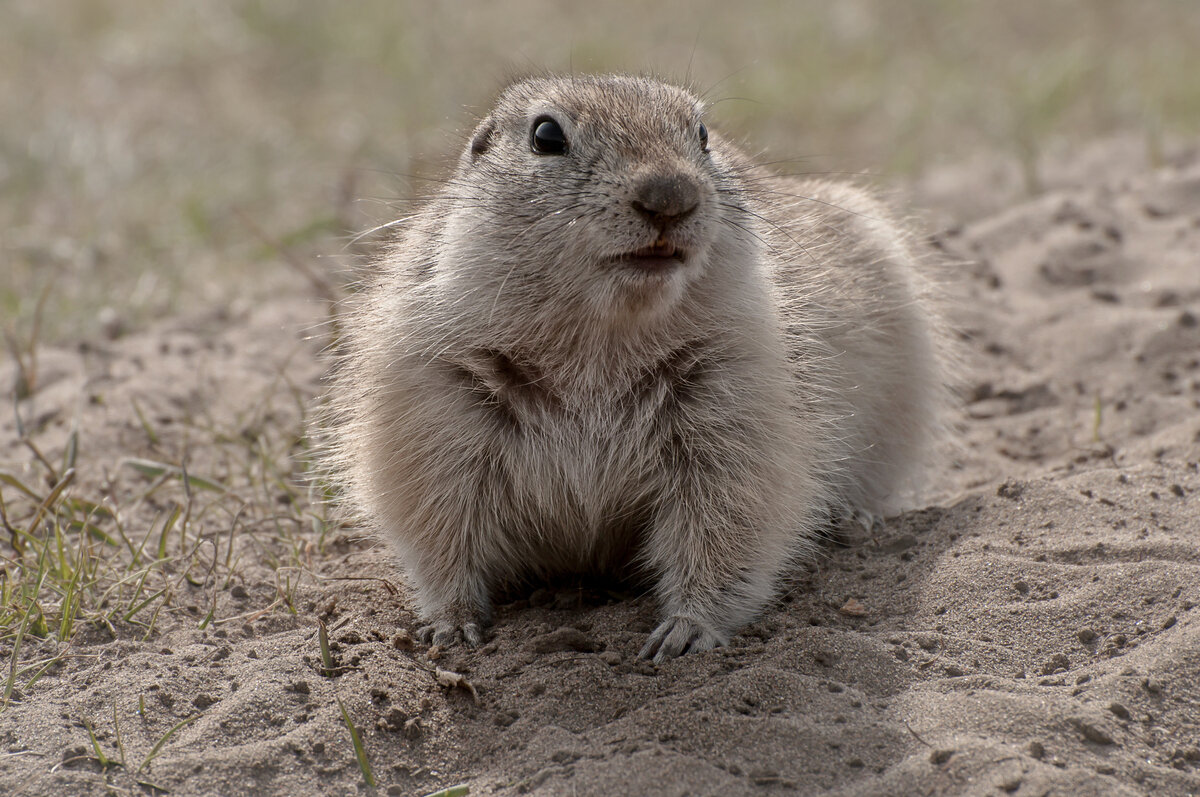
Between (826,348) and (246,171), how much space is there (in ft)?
18.6

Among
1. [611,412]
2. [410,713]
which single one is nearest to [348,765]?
[410,713]

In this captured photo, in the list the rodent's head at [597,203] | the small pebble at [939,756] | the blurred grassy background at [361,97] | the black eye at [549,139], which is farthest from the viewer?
the blurred grassy background at [361,97]

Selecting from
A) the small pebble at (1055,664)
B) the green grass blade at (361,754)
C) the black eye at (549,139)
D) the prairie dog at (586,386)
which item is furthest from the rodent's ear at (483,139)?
the small pebble at (1055,664)

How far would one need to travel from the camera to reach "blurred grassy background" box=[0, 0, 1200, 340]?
7.68 m

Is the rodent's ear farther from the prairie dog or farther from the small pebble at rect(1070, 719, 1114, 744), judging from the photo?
the small pebble at rect(1070, 719, 1114, 744)

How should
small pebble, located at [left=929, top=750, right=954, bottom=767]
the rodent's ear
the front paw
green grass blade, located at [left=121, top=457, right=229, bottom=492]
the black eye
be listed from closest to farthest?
small pebble, located at [left=929, top=750, right=954, bottom=767]
the front paw
the black eye
the rodent's ear
green grass blade, located at [left=121, top=457, right=229, bottom=492]

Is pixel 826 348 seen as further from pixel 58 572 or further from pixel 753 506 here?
pixel 58 572

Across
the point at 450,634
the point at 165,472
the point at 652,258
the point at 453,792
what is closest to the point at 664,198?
the point at 652,258

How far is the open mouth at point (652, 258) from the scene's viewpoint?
142 inches

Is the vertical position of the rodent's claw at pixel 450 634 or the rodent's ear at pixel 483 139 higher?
the rodent's ear at pixel 483 139

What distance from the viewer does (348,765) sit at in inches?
126

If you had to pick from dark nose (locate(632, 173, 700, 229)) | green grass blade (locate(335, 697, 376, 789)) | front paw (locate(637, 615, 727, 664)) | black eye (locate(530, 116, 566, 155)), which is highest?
black eye (locate(530, 116, 566, 155))

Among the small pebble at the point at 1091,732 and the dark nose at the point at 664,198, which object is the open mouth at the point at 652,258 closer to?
the dark nose at the point at 664,198

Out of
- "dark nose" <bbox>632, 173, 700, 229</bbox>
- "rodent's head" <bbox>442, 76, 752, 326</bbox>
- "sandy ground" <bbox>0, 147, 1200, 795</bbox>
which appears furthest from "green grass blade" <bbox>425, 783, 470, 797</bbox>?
"dark nose" <bbox>632, 173, 700, 229</bbox>
